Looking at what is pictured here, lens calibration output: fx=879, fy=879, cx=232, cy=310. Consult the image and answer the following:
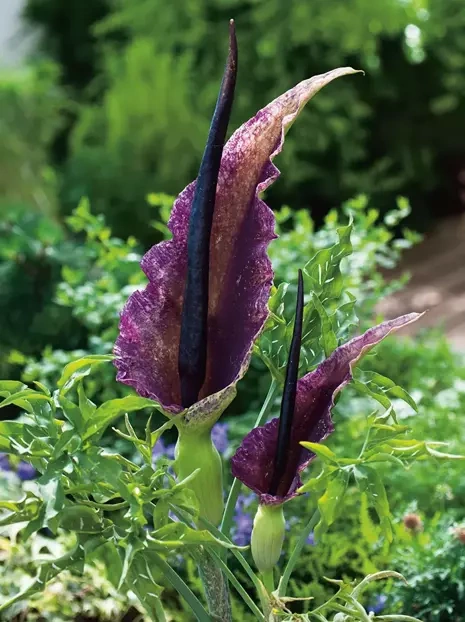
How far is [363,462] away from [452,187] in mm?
3895

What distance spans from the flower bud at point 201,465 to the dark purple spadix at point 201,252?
23 mm

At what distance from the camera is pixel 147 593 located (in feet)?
1.64

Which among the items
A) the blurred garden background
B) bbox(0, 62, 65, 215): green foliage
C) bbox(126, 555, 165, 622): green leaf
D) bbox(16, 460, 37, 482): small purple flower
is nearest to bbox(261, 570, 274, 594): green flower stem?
bbox(126, 555, 165, 622): green leaf

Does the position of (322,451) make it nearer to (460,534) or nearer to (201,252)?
(201,252)

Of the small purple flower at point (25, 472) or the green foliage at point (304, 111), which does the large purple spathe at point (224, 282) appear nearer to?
the small purple flower at point (25, 472)

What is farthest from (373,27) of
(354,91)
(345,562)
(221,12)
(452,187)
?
(345,562)

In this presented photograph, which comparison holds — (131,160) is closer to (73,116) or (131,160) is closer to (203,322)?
(73,116)

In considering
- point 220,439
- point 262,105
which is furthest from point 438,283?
point 220,439

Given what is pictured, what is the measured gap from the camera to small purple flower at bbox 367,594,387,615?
0.99 metres

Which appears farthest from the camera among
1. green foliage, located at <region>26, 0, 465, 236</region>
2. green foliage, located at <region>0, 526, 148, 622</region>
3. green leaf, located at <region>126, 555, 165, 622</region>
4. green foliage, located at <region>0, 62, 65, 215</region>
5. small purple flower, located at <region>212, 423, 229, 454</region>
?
green foliage, located at <region>0, 62, 65, 215</region>

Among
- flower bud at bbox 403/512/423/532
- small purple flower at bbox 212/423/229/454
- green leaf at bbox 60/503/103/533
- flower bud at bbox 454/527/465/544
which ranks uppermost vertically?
green leaf at bbox 60/503/103/533

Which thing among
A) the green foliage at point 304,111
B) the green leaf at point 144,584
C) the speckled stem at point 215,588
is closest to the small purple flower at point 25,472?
the speckled stem at point 215,588

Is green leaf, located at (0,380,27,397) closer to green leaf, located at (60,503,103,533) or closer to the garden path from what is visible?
green leaf, located at (60,503,103,533)

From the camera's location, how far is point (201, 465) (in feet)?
1.91
